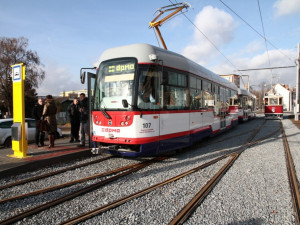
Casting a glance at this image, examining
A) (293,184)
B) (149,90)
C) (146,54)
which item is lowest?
(293,184)

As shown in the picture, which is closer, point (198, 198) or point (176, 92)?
point (198, 198)

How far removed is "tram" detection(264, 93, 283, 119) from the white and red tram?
72.3 feet

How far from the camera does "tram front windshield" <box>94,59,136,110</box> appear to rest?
5.93m

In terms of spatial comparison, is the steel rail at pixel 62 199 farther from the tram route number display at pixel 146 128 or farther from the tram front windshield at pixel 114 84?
the tram front windshield at pixel 114 84

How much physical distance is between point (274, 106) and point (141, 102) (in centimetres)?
2432

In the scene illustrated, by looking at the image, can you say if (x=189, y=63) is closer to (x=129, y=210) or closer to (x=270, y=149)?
(x=270, y=149)

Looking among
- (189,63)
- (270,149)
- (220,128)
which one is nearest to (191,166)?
(189,63)

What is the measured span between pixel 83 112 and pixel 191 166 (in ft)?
13.4

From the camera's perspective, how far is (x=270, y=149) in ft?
27.4

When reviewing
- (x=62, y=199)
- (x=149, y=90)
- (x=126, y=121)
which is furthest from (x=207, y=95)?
(x=62, y=199)

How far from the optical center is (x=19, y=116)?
6566mm

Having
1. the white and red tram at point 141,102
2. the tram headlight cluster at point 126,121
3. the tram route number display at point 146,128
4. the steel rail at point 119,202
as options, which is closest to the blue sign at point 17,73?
the white and red tram at point 141,102

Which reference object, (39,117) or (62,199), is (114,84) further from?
(39,117)

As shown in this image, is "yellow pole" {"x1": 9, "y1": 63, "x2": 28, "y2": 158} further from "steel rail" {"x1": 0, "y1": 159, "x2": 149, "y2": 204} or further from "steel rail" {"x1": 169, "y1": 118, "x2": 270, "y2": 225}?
"steel rail" {"x1": 169, "y1": 118, "x2": 270, "y2": 225}
